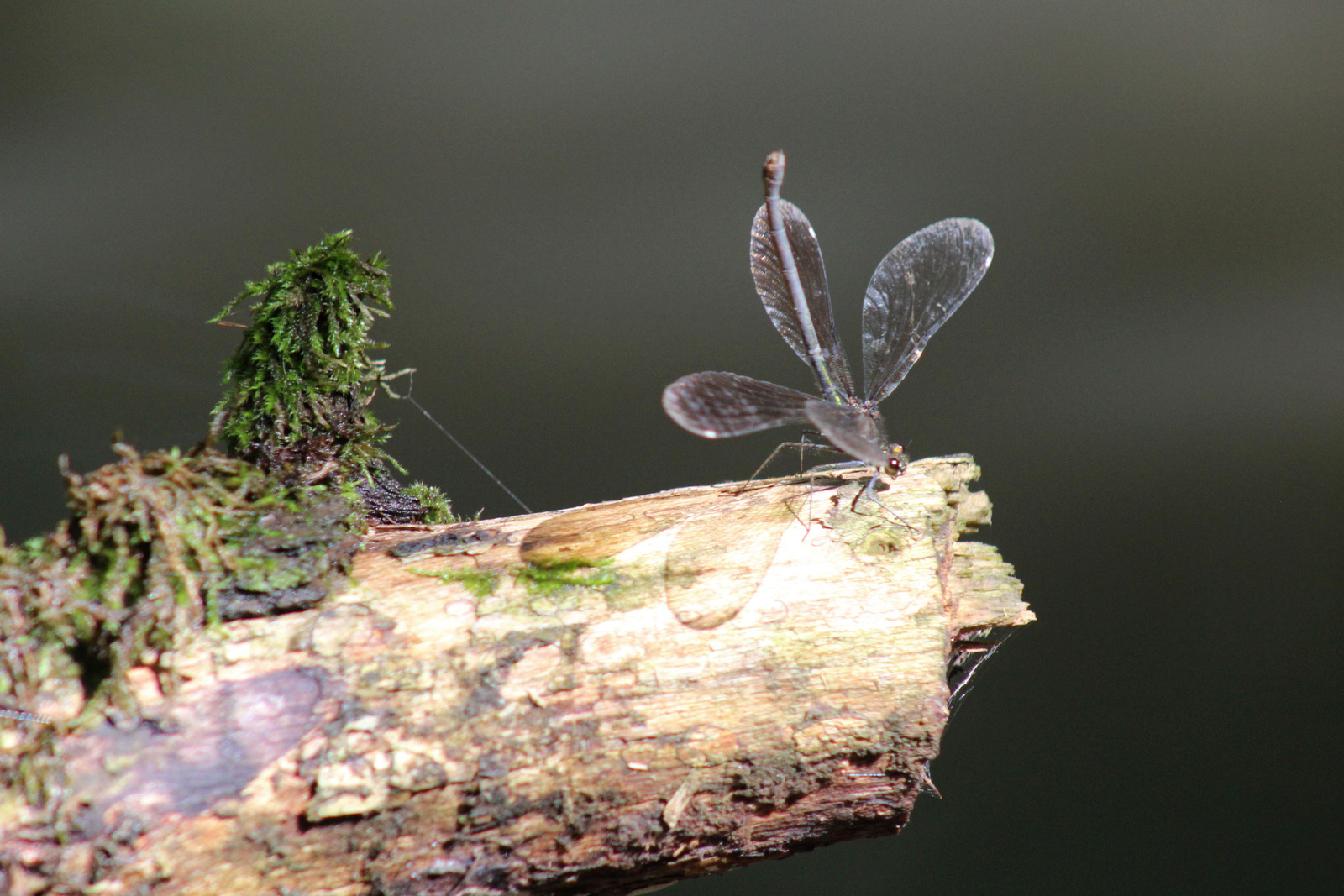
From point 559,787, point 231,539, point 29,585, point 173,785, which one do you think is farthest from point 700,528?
point 29,585

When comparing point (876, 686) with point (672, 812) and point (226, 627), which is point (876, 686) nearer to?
point (672, 812)

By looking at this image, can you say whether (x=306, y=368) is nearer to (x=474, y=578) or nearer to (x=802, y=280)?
(x=474, y=578)

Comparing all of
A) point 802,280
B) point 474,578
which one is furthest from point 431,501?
point 802,280

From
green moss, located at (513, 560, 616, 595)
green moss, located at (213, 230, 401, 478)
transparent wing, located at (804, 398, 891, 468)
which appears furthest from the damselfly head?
green moss, located at (213, 230, 401, 478)

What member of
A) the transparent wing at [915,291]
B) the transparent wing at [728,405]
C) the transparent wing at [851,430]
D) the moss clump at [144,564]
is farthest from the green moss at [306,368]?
the transparent wing at [915,291]

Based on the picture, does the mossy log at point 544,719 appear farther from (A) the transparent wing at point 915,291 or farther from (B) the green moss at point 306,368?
(A) the transparent wing at point 915,291
